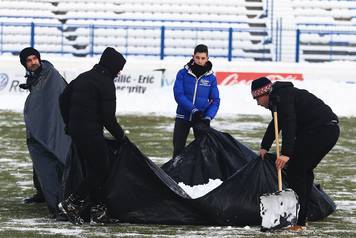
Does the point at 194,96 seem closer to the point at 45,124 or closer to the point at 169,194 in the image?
the point at 45,124

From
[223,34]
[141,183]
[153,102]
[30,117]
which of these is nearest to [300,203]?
[141,183]

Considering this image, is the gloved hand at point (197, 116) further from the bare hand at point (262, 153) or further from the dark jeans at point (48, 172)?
the dark jeans at point (48, 172)

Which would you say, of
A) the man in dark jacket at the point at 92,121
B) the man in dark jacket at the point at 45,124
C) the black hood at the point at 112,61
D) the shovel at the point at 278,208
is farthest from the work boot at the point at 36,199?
the shovel at the point at 278,208

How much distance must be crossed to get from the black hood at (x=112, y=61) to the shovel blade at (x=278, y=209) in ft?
5.48

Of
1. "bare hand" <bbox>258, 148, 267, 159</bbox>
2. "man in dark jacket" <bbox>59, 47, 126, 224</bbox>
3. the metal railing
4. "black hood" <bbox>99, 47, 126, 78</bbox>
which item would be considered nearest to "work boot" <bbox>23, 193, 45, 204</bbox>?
"man in dark jacket" <bbox>59, 47, 126, 224</bbox>

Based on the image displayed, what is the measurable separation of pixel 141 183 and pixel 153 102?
46.8 ft

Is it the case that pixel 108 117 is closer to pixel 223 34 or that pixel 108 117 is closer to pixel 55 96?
pixel 55 96

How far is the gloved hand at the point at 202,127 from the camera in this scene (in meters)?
10.4

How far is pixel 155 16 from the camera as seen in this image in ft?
104

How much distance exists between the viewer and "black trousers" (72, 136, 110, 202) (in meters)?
9.12

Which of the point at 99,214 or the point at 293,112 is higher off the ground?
the point at 293,112

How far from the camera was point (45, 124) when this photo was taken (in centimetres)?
1021

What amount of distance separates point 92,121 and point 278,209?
174 centimetres

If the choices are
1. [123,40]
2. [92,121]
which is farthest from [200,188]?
[123,40]
